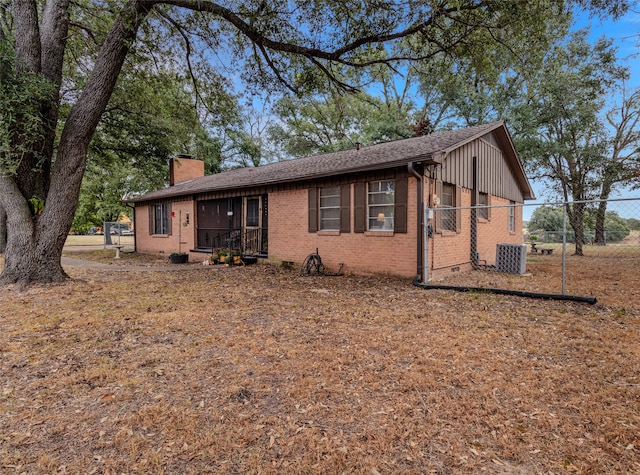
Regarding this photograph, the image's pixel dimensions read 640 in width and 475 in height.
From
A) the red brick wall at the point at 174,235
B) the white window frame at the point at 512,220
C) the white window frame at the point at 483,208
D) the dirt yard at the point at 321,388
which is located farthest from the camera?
the red brick wall at the point at 174,235

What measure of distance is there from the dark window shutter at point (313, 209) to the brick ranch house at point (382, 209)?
0.03 metres

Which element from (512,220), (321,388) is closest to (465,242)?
(512,220)

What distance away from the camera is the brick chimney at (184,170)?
64.3 ft

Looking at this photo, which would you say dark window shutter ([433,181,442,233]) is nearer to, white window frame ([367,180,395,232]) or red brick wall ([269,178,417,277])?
red brick wall ([269,178,417,277])

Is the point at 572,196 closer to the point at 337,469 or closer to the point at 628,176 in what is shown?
the point at 628,176

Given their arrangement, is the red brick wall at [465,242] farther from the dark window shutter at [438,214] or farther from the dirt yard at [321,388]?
the dirt yard at [321,388]

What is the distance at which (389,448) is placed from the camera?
2.24 meters

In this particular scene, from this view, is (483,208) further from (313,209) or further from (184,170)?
(184,170)

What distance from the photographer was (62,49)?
8430 millimetres

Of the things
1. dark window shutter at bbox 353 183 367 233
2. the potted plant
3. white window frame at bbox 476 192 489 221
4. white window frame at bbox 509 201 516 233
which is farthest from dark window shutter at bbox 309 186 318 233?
white window frame at bbox 509 201 516 233

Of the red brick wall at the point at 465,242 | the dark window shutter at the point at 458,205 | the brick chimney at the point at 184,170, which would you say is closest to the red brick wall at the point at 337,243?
the red brick wall at the point at 465,242

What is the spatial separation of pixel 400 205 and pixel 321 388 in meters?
6.24

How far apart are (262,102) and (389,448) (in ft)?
31.7

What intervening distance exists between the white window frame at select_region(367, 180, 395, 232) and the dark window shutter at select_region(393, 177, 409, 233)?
7.1 inches
